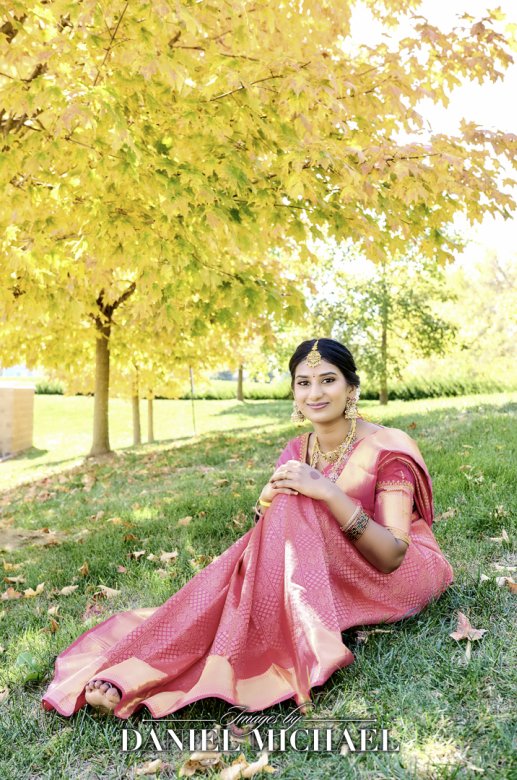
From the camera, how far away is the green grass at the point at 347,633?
223cm

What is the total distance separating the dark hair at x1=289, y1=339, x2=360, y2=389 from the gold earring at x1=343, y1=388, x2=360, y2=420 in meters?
0.07

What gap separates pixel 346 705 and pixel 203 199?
3599mm

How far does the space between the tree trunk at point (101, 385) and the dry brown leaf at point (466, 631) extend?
10108mm

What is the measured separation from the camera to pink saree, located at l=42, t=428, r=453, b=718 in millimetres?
2572

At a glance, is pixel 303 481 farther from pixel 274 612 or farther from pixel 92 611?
pixel 92 611

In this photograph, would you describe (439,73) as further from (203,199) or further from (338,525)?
(338,525)

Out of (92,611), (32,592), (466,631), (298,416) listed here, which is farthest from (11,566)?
(466,631)

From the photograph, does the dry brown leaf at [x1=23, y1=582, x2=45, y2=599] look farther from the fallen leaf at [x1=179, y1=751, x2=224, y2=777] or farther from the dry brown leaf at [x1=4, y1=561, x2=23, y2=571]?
the fallen leaf at [x1=179, y1=751, x2=224, y2=777]

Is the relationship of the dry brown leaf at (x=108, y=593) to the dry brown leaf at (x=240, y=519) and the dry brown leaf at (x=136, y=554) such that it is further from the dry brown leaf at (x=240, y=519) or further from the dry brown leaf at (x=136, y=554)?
the dry brown leaf at (x=240, y=519)

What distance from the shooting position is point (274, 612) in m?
2.73

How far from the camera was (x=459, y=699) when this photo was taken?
2.41 m

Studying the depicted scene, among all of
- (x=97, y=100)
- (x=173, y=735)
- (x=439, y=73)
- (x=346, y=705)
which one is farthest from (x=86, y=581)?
(x=439, y=73)

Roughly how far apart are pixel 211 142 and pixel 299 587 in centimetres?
354

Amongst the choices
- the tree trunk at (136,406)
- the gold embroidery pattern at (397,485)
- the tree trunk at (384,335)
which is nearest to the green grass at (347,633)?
the gold embroidery pattern at (397,485)
